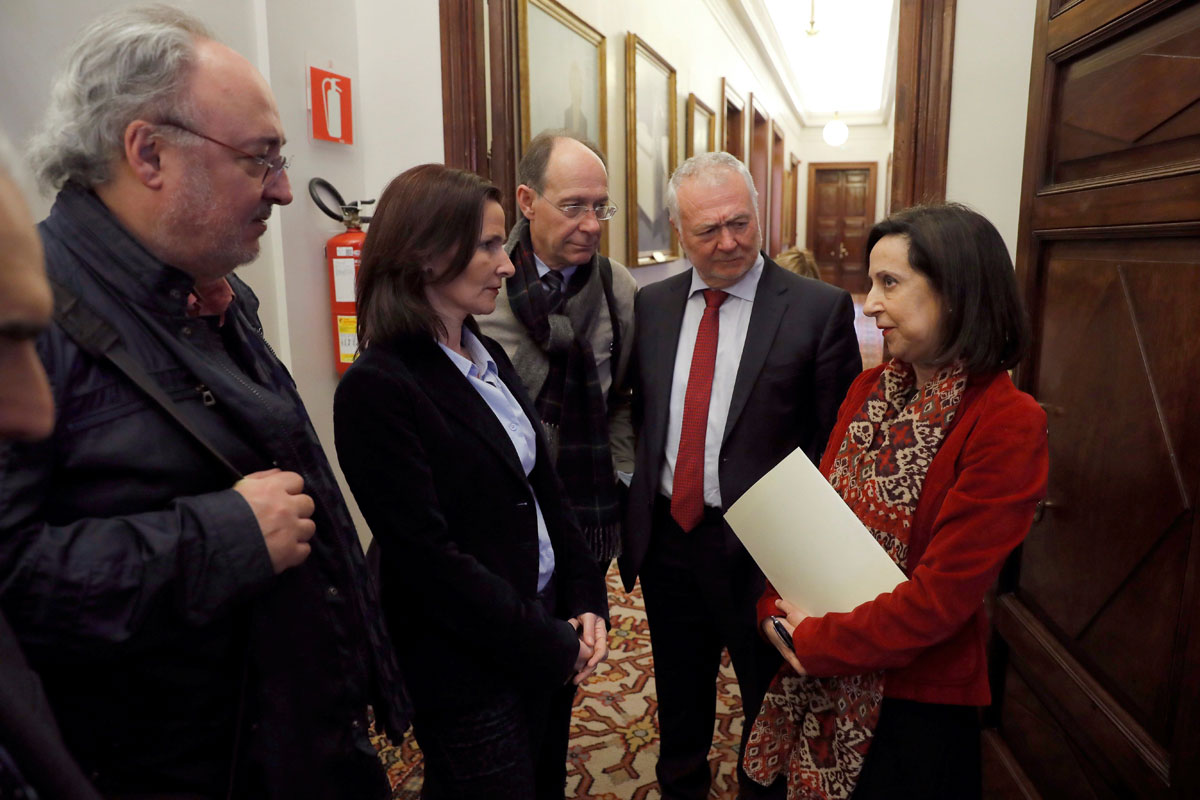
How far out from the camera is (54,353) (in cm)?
91

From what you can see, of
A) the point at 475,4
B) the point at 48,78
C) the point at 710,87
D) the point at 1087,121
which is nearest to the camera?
the point at 1087,121

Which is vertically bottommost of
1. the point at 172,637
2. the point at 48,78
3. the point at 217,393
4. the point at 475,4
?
the point at 172,637

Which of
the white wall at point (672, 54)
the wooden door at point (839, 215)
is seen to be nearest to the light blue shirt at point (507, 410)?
the white wall at point (672, 54)

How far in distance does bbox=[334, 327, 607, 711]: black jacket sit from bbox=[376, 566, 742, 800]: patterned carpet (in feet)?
2.68

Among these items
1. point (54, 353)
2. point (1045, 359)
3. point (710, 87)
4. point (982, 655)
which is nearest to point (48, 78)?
point (54, 353)

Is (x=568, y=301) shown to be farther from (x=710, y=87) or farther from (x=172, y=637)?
(x=710, y=87)

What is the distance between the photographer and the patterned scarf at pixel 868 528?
134 centimetres

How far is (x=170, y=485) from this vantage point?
973 millimetres

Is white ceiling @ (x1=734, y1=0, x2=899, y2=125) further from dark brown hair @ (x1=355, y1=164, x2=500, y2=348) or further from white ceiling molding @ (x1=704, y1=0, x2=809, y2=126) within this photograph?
dark brown hair @ (x1=355, y1=164, x2=500, y2=348)

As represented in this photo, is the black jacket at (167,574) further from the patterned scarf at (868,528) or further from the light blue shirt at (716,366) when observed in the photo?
the light blue shirt at (716,366)

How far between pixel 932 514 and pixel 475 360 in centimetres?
89

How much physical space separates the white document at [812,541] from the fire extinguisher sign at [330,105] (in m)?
2.00

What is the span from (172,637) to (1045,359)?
6.06ft

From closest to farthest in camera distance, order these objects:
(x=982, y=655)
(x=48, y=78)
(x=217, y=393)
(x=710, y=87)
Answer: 1. (x=217, y=393)
2. (x=982, y=655)
3. (x=48, y=78)
4. (x=710, y=87)
